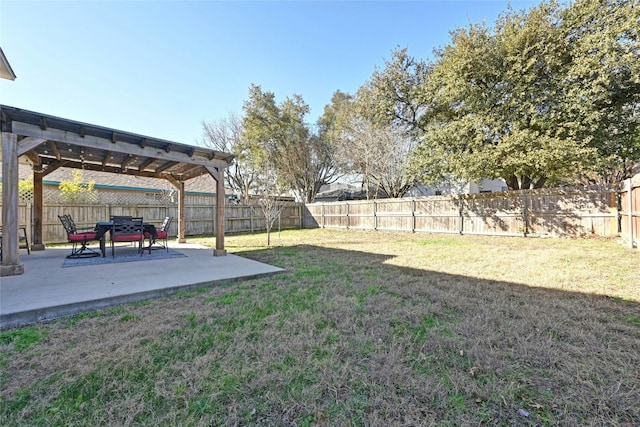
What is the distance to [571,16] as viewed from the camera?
821 cm

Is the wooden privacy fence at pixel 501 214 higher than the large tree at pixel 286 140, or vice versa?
the large tree at pixel 286 140

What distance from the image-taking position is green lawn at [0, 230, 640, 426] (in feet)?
4.95

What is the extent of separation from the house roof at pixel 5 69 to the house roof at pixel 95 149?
1.55 m

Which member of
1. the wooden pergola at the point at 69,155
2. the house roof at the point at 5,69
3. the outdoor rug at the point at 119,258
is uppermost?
the house roof at the point at 5,69

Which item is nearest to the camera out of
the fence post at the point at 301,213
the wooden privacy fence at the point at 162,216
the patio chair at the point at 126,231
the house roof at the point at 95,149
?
the house roof at the point at 95,149

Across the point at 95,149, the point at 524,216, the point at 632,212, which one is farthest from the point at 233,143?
the point at 632,212

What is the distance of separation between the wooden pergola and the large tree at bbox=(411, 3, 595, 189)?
8.32m

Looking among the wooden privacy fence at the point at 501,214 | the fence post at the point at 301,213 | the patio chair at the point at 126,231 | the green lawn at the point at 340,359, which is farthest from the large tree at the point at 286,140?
the green lawn at the point at 340,359

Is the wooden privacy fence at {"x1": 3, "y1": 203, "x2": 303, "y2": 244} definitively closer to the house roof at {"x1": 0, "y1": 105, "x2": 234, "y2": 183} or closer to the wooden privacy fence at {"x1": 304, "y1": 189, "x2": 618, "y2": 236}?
the house roof at {"x1": 0, "y1": 105, "x2": 234, "y2": 183}

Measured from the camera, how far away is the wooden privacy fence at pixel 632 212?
594cm

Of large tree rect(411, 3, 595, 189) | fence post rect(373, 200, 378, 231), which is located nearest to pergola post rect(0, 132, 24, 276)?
large tree rect(411, 3, 595, 189)

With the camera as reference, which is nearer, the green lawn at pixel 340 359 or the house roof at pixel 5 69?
the green lawn at pixel 340 359

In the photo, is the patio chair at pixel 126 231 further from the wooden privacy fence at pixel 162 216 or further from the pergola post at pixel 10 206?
the wooden privacy fence at pixel 162 216

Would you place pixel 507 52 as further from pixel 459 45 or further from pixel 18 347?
pixel 18 347
